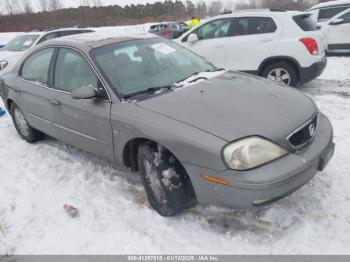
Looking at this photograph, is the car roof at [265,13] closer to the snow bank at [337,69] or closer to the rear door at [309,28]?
the rear door at [309,28]

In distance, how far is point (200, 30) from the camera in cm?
738

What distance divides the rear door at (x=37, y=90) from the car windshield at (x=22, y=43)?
18.8 feet

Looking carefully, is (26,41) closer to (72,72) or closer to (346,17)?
(72,72)

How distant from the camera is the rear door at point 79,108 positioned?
317 cm

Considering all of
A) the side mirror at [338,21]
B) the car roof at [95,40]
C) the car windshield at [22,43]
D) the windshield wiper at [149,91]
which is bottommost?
the car windshield at [22,43]

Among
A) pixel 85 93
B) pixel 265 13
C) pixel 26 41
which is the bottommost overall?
pixel 26 41

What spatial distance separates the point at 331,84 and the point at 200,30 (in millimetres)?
3218

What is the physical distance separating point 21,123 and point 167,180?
10.7ft

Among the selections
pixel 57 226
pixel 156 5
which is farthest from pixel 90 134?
pixel 156 5

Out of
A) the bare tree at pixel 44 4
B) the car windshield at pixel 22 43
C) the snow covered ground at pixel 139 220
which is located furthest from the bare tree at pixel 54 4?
the snow covered ground at pixel 139 220

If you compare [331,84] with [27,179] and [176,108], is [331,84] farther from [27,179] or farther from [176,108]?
[27,179]

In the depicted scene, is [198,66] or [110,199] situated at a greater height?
[198,66]

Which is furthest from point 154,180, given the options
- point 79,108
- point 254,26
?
point 254,26

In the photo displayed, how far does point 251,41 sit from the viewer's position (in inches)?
259
